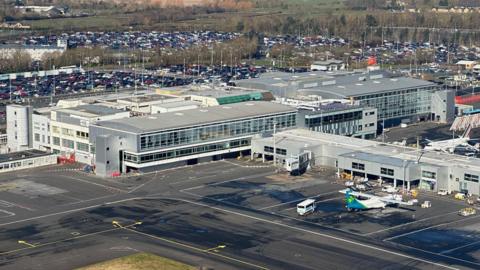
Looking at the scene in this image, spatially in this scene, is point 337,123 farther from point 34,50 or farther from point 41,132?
point 34,50

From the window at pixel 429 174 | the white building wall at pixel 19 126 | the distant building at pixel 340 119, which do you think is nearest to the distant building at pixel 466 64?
the distant building at pixel 340 119

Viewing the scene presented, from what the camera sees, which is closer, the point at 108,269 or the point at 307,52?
the point at 108,269

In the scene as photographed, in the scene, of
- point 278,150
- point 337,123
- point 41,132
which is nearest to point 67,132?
point 41,132

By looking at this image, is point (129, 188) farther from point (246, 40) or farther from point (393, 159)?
point (246, 40)

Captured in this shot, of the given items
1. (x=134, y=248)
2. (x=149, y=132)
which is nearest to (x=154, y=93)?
(x=149, y=132)

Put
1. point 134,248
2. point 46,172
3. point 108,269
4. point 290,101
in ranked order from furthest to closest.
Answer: point 290,101, point 46,172, point 134,248, point 108,269

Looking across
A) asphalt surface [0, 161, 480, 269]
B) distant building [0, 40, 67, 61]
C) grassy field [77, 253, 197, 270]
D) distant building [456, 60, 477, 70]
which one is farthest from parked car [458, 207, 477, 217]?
distant building [0, 40, 67, 61]
